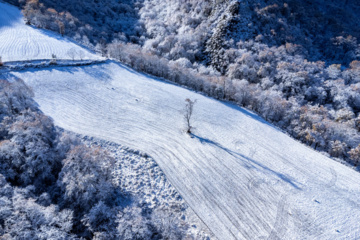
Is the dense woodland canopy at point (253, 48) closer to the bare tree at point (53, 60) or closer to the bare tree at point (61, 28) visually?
the bare tree at point (61, 28)

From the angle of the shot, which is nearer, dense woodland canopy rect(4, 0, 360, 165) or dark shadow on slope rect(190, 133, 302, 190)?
dark shadow on slope rect(190, 133, 302, 190)

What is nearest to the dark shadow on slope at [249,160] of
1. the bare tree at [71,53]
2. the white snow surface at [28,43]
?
the bare tree at [71,53]

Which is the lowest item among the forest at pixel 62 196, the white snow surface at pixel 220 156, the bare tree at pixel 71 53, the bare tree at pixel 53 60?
the forest at pixel 62 196

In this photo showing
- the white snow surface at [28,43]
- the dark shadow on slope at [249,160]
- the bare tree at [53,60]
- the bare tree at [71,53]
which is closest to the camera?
the dark shadow on slope at [249,160]

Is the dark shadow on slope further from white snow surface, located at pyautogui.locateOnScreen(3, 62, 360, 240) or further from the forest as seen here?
the forest

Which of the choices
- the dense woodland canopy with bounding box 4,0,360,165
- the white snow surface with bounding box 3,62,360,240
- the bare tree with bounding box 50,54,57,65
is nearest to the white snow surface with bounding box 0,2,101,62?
the bare tree with bounding box 50,54,57,65

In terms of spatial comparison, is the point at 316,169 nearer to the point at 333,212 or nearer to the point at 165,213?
the point at 333,212
